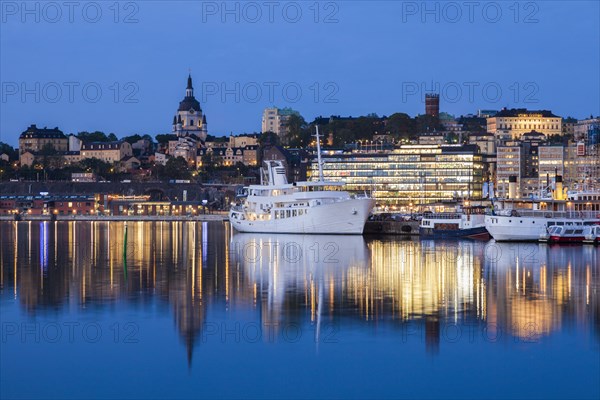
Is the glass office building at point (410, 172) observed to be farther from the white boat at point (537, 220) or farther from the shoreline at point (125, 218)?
the white boat at point (537, 220)

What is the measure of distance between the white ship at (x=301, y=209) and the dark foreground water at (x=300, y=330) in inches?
899

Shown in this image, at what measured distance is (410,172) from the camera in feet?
365

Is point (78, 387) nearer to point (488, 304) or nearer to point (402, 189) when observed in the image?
point (488, 304)

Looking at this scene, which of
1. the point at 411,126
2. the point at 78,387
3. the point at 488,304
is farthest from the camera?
the point at 411,126

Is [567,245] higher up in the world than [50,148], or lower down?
lower down

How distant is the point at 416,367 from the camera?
58.2 ft

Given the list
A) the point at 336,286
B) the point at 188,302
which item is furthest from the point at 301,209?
the point at 188,302

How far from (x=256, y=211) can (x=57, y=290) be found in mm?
37927

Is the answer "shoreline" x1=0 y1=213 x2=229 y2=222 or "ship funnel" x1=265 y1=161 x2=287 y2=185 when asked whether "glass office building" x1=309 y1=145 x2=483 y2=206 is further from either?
"ship funnel" x1=265 y1=161 x2=287 y2=185

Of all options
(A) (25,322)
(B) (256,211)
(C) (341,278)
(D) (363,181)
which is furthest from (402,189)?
(A) (25,322)

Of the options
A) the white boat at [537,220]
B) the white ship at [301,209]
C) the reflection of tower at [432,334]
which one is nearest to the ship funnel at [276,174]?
the white ship at [301,209]

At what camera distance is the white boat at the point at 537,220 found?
52.3m

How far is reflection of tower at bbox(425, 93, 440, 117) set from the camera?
160500 mm

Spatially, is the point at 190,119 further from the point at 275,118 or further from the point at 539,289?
the point at 539,289
